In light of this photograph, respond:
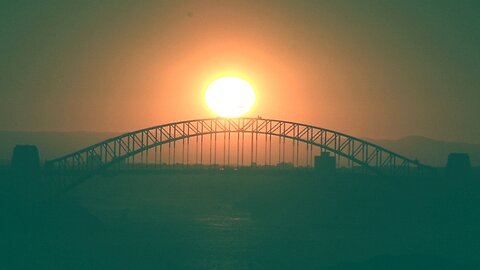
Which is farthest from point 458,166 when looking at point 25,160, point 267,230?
point 25,160

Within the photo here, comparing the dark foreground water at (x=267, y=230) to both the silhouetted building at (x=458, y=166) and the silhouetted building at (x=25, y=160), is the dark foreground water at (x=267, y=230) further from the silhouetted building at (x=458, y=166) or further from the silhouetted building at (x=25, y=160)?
the silhouetted building at (x=25, y=160)

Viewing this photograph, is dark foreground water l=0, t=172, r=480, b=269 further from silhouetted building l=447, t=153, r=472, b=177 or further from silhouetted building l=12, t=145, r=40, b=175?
silhouetted building l=12, t=145, r=40, b=175

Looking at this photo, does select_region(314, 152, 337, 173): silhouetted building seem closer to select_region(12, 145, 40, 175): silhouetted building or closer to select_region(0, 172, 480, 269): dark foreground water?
select_region(0, 172, 480, 269): dark foreground water

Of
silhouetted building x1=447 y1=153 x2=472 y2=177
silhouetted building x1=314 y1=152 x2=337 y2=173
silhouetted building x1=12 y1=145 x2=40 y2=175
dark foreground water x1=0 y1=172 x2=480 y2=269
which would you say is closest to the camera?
dark foreground water x1=0 y1=172 x2=480 y2=269

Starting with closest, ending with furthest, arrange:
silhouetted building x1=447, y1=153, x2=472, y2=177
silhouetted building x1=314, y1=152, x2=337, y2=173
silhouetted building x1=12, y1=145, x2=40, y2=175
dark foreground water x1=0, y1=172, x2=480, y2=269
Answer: dark foreground water x1=0, y1=172, x2=480, y2=269 < silhouetted building x1=12, y1=145, x2=40, y2=175 < silhouetted building x1=447, y1=153, x2=472, y2=177 < silhouetted building x1=314, y1=152, x2=337, y2=173

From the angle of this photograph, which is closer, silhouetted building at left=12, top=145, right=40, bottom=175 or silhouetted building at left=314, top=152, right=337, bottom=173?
silhouetted building at left=12, top=145, right=40, bottom=175

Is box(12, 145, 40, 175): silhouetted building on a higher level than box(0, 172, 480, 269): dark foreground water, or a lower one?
higher

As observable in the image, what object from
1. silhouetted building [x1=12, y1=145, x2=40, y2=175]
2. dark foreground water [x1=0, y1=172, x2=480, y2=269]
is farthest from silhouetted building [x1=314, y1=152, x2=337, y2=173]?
silhouetted building [x1=12, y1=145, x2=40, y2=175]
